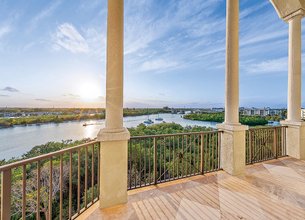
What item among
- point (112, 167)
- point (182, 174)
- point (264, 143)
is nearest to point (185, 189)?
point (182, 174)

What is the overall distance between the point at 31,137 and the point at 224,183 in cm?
869

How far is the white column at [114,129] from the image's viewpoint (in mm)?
A: 2342

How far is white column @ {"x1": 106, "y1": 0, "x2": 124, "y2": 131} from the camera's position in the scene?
242 cm

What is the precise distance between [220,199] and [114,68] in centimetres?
259

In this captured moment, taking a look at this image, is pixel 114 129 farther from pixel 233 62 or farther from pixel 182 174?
pixel 233 62

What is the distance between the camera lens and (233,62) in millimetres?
3506

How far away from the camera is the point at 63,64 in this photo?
6.80 metres

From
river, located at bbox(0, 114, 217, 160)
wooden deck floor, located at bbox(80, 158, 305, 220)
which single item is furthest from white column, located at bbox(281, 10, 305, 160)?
river, located at bbox(0, 114, 217, 160)

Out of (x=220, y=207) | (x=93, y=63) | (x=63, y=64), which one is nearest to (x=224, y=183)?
(x=220, y=207)

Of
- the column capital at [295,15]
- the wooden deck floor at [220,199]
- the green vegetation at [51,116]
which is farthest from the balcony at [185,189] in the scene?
the column capital at [295,15]

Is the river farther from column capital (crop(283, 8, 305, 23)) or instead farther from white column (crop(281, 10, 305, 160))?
column capital (crop(283, 8, 305, 23))

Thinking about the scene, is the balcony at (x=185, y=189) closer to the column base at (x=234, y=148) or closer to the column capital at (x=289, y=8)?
the column base at (x=234, y=148)

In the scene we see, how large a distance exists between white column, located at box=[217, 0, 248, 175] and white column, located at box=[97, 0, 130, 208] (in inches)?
93.0

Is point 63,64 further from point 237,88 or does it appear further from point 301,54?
point 301,54
